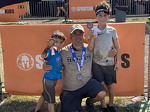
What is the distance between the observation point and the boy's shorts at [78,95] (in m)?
3.18

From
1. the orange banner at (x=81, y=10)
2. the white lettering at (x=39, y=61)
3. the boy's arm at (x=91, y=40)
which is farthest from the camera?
the orange banner at (x=81, y=10)

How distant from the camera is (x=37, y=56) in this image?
146 inches

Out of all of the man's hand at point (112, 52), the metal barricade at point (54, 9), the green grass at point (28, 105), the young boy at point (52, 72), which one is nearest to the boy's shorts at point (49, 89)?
the young boy at point (52, 72)

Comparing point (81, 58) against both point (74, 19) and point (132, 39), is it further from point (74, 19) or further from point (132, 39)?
point (74, 19)

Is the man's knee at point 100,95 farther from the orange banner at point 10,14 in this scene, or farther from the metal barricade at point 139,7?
the metal barricade at point 139,7

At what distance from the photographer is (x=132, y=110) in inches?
135

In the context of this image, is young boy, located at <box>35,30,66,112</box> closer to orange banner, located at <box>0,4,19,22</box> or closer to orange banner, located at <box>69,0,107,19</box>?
orange banner, located at <box>0,4,19,22</box>

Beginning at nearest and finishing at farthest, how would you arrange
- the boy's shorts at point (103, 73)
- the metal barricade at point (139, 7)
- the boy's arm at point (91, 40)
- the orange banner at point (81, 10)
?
the boy's arm at point (91, 40) < the boy's shorts at point (103, 73) < the orange banner at point (81, 10) < the metal barricade at point (139, 7)

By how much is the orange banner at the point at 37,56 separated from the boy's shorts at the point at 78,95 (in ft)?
1.97

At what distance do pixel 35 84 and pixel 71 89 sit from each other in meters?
0.89

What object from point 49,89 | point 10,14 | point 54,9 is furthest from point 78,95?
point 54,9

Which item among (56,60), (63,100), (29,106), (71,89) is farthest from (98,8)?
(29,106)

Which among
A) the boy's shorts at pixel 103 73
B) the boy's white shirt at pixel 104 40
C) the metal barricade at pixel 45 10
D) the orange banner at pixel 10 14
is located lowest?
the boy's shorts at pixel 103 73

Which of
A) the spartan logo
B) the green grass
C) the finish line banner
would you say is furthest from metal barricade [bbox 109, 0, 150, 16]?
the spartan logo
